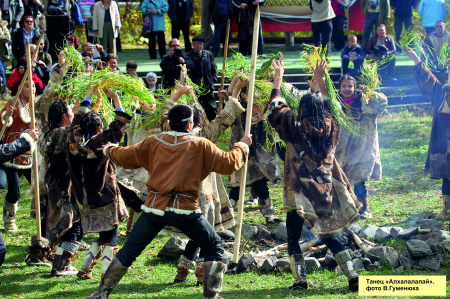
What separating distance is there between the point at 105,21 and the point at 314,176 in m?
9.92

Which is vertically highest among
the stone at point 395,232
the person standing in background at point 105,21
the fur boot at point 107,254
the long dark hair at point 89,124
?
the person standing in background at point 105,21

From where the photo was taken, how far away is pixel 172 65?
10828mm

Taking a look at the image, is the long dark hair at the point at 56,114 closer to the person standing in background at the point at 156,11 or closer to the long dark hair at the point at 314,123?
the long dark hair at the point at 314,123

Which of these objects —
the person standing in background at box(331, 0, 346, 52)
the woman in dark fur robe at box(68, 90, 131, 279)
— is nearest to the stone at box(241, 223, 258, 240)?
the woman in dark fur robe at box(68, 90, 131, 279)

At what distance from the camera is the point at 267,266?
22.7 ft

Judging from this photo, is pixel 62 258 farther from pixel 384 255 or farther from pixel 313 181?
pixel 384 255

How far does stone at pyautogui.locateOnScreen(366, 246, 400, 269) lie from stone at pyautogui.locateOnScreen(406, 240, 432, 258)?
0.54ft

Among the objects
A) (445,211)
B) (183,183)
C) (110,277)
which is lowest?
(445,211)

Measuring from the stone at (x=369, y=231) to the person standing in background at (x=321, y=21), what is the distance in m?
7.95

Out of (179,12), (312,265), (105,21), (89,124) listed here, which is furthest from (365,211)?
(179,12)

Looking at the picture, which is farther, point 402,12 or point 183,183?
point 402,12

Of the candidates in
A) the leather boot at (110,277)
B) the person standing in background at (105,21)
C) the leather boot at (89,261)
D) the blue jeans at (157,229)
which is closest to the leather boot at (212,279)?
the blue jeans at (157,229)

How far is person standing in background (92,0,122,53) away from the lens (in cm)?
1480

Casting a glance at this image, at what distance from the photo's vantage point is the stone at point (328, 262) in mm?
6922
